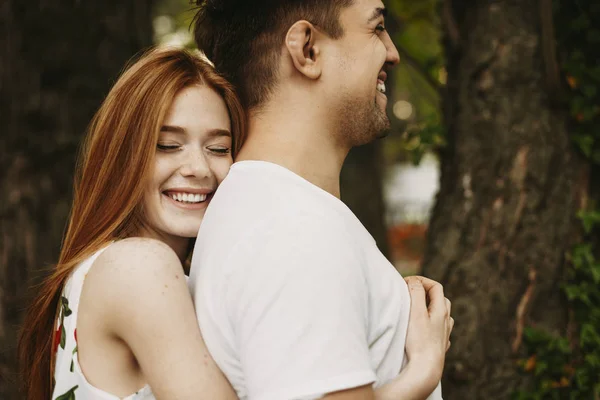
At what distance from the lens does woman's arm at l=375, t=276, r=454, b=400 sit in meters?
1.88

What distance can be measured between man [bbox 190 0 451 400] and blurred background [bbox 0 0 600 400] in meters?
1.31

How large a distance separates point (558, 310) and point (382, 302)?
6.69 feet

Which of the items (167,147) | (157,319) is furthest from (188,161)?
(157,319)

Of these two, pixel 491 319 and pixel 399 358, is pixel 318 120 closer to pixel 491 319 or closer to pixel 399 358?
pixel 399 358

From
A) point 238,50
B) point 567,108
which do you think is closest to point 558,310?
point 567,108

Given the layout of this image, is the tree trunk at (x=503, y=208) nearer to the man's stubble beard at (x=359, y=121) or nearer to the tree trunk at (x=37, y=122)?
the man's stubble beard at (x=359, y=121)

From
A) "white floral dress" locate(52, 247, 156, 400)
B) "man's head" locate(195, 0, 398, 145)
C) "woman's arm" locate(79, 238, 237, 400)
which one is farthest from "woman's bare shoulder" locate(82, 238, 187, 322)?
"man's head" locate(195, 0, 398, 145)

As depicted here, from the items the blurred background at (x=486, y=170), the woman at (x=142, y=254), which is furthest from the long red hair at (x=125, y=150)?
the blurred background at (x=486, y=170)

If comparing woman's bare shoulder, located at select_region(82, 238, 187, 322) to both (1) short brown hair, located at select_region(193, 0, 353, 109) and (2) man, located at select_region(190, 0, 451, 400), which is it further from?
(1) short brown hair, located at select_region(193, 0, 353, 109)

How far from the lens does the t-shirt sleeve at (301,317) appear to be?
1.57 m

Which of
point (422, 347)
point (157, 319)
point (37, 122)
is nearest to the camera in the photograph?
point (157, 319)

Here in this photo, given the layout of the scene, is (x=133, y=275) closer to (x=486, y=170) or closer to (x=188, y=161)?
(x=188, y=161)

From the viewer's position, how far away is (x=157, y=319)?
6.03 feet

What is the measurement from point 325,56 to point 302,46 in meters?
0.08
